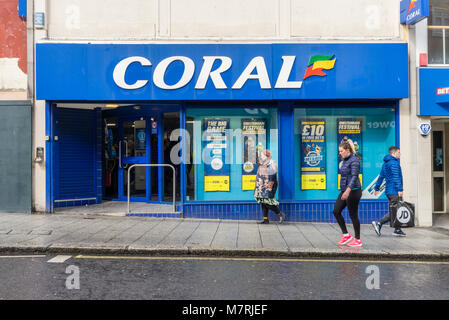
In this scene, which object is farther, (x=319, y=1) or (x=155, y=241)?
(x=319, y=1)

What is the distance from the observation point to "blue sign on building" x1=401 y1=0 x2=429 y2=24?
9.68m

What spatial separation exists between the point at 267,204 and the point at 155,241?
3.11 metres

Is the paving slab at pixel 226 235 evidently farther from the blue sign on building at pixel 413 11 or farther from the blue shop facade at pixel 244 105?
the blue sign on building at pixel 413 11

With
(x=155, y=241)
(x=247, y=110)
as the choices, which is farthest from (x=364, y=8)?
(x=155, y=241)

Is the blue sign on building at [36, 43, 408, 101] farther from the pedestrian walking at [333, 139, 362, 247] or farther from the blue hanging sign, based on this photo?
the pedestrian walking at [333, 139, 362, 247]

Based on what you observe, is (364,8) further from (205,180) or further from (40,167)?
(40,167)

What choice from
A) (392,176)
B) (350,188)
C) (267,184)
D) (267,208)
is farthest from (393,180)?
(267,208)

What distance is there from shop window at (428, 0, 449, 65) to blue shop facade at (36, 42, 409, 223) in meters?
1.06

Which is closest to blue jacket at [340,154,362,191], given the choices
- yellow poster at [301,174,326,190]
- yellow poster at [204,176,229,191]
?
yellow poster at [301,174,326,190]

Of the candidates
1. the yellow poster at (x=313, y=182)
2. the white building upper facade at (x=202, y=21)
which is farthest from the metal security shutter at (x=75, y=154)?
the yellow poster at (x=313, y=182)

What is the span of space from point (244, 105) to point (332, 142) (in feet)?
8.01

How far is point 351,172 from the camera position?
7664 millimetres

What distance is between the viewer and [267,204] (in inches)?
389

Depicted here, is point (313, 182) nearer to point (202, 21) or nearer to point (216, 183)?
point (216, 183)
